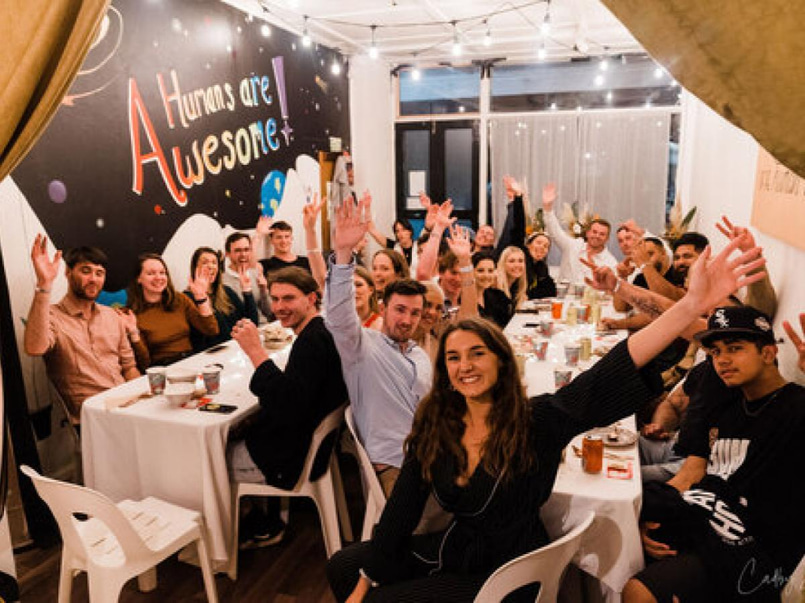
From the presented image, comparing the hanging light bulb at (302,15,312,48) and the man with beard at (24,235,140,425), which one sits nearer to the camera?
the man with beard at (24,235,140,425)

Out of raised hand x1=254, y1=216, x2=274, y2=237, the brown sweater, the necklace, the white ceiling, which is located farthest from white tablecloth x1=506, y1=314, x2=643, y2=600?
raised hand x1=254, y1=216, x2=274, y2=237

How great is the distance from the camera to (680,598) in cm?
179

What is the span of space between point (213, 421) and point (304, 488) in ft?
1.58

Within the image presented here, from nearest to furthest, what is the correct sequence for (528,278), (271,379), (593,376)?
(593,376) → (271,379) → (528,278)

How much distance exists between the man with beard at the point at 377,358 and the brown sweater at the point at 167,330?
67.5 inches

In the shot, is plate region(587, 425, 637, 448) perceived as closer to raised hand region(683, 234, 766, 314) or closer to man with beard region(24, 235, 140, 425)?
Result: raised hand region(683, 234, 766, 314)

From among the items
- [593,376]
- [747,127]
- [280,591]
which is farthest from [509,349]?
[280,591]

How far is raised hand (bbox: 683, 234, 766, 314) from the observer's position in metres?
1.44

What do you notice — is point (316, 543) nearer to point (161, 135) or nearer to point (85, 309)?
point (85, 309)

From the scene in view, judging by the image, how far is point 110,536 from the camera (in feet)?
7.27

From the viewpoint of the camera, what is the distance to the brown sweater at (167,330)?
3678mm

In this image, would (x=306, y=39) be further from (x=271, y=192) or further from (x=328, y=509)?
(x=328, y=509)

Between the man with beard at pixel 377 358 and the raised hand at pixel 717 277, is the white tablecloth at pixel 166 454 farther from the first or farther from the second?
the raised hand at pixel 717 277

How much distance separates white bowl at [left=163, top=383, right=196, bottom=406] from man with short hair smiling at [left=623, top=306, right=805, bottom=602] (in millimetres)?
1908
